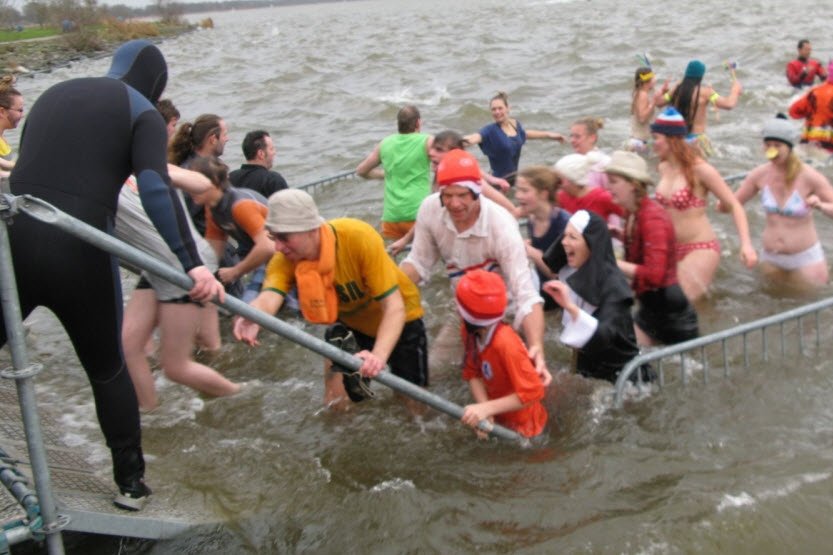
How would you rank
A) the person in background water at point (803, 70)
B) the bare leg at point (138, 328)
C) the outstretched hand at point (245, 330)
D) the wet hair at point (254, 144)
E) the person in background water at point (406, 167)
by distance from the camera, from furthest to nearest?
the person in background water at point (803, 70) → the person in background water at point (406, 167) → the wet hair at point (254, 144) → the bare leg at point (138, 328) → the outstretched hand at point (245, 330)

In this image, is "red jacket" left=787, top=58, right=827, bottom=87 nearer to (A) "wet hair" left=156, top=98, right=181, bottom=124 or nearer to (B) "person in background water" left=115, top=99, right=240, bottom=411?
(A) "wet hair" left=156, top=98, right=181, bottom=124

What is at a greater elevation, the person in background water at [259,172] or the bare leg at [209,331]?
the person in background water at [259,172]

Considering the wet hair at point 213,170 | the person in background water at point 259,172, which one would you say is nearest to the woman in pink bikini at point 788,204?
the person in background water at point 259,172

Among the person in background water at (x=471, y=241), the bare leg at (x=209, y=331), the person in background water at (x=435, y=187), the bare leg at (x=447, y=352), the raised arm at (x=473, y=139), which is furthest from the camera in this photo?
the raised arm at (x=473, y=139)

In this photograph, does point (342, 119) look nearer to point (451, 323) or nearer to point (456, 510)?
point (451, 323)

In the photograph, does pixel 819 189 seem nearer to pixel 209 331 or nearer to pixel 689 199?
pixel 689 199

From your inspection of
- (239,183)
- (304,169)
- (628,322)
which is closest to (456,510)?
(628,322)

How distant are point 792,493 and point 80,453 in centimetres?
374

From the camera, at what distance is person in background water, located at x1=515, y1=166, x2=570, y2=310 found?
5.32 m

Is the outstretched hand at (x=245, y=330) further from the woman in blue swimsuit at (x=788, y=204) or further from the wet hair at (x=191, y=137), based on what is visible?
the woman in blue swimsuit at (x=788, y=204)

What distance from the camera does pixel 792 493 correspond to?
408cm

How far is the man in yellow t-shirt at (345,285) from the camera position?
3.98 meters

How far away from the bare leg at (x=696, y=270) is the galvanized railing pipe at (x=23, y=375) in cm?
448

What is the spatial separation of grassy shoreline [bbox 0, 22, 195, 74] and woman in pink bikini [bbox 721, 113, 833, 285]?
36283 mm
